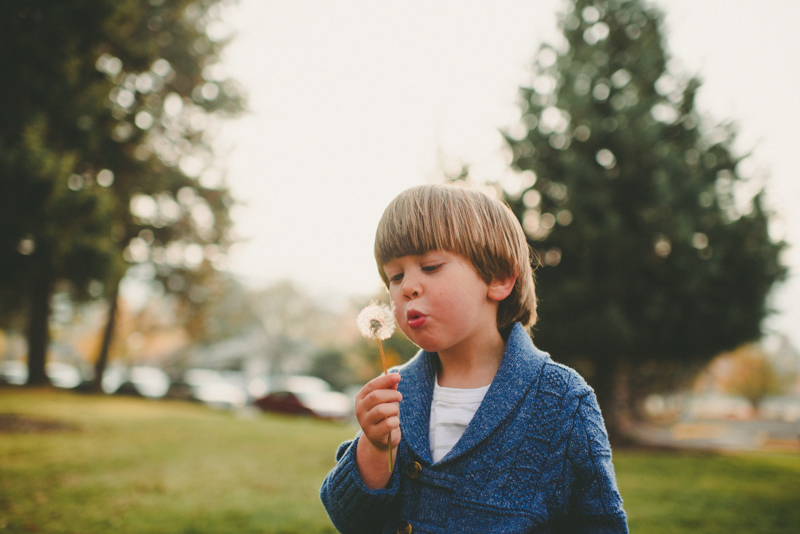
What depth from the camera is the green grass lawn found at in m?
4.47

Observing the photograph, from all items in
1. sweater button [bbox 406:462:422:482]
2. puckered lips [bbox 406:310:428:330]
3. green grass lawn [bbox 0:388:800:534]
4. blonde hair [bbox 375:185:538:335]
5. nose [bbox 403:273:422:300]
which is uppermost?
blonde hair [bbox 375:185:538:335]

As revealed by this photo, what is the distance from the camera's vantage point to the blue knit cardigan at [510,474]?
1.40 metres

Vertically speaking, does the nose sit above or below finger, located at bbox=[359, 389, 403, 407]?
above

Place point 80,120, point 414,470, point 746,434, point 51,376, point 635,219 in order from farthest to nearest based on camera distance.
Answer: point 51,376 → point 746,434 → point 635,219 → point 80,120 → point 414,470

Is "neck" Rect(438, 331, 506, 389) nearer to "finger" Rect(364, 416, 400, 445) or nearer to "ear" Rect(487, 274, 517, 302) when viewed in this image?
"ear" Rect(487, 274, 517, 302)

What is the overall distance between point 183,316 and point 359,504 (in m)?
21.9

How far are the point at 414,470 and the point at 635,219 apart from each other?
10709mm

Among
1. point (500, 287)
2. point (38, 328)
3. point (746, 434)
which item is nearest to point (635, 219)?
point (500, 287)

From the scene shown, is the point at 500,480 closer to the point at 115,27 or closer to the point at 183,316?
the point at 115,27

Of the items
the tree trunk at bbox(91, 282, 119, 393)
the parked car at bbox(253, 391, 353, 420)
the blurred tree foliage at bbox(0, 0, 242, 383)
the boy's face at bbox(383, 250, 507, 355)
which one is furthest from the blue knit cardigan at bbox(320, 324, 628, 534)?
the tree trunk at bbox(91, 282, 119, 393)

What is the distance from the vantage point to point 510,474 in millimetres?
1422

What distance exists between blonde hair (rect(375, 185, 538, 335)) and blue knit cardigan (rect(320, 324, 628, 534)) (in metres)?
0.34

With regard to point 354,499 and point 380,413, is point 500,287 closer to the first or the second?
point 380,413

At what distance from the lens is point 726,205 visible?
10953 millimetres
